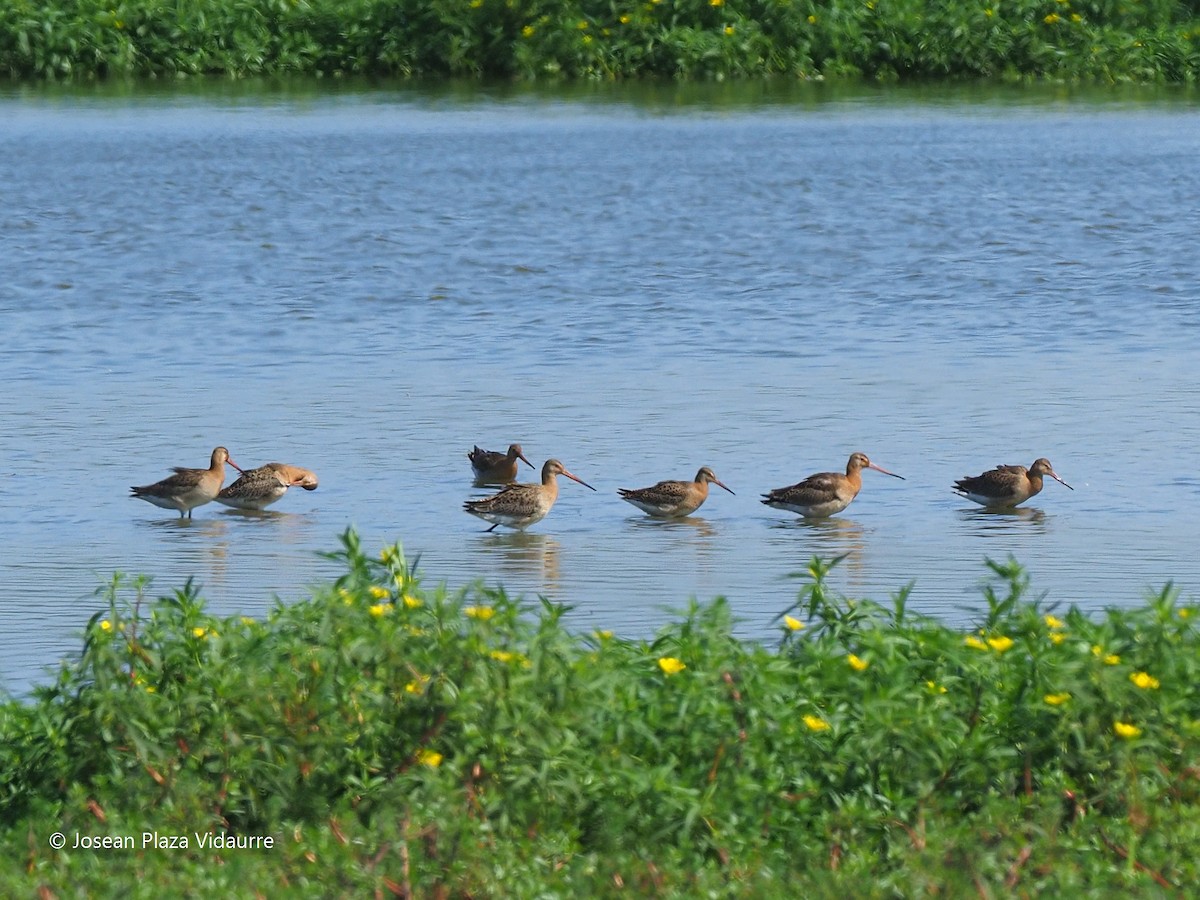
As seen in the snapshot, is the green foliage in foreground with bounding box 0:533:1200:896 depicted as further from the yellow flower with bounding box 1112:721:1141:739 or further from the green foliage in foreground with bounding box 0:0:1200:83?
the green foliage in foreground with bounding box 0:0:1200:83

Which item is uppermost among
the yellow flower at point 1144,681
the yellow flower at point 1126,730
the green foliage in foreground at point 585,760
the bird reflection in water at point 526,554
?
the yellow flower at point 1144,681

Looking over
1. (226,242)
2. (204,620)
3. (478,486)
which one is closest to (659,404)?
(478,486)

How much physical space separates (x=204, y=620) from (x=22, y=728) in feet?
2.08

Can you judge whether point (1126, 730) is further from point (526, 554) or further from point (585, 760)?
point (526, 554)

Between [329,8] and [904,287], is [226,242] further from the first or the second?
[329,8]

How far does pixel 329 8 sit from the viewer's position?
34000 millimetres

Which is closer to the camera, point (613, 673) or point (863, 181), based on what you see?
point (613, 673)

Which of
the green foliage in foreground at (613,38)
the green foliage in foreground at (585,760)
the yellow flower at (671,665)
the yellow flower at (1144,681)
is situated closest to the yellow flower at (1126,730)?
the green foliage in foreground at (585,760)

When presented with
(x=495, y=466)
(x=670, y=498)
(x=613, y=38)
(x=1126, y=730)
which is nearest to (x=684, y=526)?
(x=670, y=498)

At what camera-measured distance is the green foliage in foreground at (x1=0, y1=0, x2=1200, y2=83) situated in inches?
1288

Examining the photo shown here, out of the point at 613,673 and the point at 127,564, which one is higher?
the point at 613,673

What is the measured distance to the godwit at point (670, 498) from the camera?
1053 centimetres

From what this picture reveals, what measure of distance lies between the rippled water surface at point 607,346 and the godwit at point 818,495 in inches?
4.9

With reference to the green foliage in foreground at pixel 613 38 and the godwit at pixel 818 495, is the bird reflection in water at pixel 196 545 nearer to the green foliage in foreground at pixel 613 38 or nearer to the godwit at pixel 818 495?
the godwit at pixel 818 495
